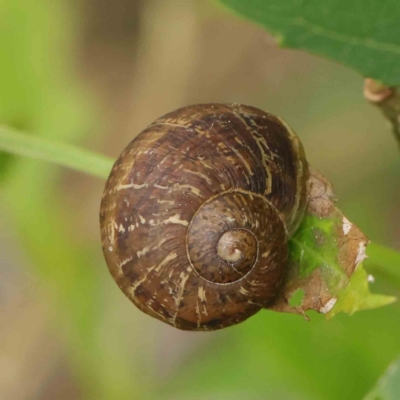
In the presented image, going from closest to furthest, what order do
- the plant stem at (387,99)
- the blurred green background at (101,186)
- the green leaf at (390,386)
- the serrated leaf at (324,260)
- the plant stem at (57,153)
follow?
the green leaf at (390,386) → the serrated leaf at (324,260) → the plant stem at (387,99) → the plant stem at (57,153) → the blurred green background at (101,186)

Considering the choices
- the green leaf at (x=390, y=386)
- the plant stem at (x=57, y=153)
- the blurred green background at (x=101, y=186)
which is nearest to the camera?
the green leaf at (x=390, y=386)

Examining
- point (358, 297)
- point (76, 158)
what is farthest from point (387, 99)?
point (76, 158)

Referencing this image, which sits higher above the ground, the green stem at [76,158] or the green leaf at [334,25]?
the green leaf at [334,25]

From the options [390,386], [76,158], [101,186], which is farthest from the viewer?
[101,186]

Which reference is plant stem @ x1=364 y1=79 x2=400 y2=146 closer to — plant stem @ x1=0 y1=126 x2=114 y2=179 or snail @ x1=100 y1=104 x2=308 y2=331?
snail @ x1=100 y1=104 x2=308 y2=331

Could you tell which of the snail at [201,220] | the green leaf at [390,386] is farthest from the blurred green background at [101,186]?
the green leaf at [390,386]

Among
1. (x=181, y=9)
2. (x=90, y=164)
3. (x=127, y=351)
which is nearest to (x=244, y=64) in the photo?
(x=181, y=9)

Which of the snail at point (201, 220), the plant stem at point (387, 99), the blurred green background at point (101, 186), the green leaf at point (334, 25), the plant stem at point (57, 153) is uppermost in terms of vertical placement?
the green leaf at point (334, 25)

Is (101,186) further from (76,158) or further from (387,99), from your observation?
(387,99)

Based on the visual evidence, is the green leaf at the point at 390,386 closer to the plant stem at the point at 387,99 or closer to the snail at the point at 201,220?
the snail at the point at 201,220
